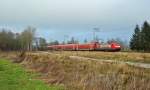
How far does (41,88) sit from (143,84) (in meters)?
8.68

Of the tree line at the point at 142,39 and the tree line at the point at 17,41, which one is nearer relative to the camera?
the tree line at the point at 142,39

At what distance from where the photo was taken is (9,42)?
144000 millimetres

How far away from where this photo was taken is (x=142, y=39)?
290ft

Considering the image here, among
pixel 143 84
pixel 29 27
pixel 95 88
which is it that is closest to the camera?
pixel 143 84

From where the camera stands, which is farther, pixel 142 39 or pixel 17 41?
pixel 17 41

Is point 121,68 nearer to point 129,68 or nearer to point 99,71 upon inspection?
point 129,68

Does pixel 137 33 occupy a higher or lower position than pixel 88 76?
higher

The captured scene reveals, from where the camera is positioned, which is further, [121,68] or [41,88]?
[41,88]

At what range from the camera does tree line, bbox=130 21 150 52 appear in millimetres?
87900

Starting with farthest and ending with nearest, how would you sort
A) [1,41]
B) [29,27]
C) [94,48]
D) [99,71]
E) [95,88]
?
[29,27] → [1,41] → [94,48] → [99,71] → [95,88]

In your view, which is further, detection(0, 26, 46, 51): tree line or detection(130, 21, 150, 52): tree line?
detection(0, 26, 46, 51): tree line

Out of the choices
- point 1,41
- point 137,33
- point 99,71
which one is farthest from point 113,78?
point 1,41

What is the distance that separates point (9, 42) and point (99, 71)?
126 metres

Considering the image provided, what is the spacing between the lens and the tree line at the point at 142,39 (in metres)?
87.9
